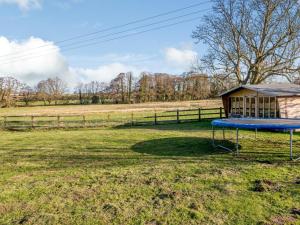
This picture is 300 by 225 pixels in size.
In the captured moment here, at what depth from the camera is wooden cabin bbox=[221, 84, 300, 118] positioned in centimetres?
1595

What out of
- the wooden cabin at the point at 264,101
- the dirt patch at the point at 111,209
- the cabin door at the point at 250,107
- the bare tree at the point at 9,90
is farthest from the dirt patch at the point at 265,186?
the bare tree at the point at 9,90

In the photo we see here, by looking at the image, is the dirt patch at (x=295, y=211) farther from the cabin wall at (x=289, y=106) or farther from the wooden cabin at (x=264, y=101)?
the cabin wall at (x=289, y=106)

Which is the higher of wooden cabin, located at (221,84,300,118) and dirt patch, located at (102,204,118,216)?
wooden cabin, located at (221,84,300,118)

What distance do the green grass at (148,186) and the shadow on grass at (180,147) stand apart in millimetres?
35

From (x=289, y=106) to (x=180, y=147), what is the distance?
923 centimetres

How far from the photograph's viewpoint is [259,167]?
721cm

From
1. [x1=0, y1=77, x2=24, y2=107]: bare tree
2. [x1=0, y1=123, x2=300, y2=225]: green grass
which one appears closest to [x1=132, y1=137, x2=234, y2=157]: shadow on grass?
[x1=0, y1=123, x2=300, y2=225]: green grass

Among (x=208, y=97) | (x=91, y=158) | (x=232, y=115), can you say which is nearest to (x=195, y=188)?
(x=91, y=158)

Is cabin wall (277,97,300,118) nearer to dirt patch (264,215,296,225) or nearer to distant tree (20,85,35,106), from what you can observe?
dirt patch (264,215,296,225)

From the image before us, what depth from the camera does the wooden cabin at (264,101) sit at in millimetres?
15953

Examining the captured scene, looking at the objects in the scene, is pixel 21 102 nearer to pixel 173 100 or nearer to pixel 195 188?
pixel 173 100

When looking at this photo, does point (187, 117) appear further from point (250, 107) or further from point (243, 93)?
→ point (250, 107)

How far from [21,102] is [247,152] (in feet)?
191

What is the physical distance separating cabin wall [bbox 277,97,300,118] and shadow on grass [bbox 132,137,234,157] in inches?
261
